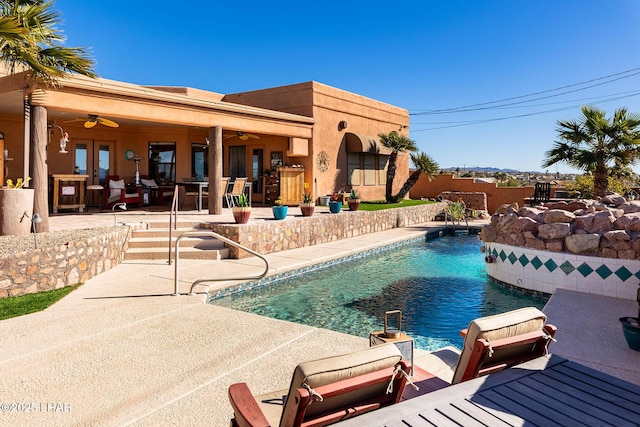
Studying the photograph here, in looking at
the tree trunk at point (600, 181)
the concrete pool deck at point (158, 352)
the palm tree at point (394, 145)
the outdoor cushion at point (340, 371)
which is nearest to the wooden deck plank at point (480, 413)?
the outdoor cushion at point (340, 371)

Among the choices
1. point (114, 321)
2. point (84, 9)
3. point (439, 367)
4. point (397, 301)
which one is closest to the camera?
point (439, 367)

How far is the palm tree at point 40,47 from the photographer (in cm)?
697

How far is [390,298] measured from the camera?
7.10 meters

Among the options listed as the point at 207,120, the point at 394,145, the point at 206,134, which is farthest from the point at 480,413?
the point at 394,145

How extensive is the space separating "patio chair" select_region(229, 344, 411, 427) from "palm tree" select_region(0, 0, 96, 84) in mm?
7105

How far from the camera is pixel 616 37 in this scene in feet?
71.9

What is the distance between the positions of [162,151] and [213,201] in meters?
5.65

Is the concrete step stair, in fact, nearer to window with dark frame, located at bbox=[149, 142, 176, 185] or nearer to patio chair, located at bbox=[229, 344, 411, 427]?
window with dark frame, located at bbox=[149, 142, 176, 185]

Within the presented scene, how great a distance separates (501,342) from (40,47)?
904 cm

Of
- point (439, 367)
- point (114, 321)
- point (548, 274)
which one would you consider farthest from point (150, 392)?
point (548, 274)

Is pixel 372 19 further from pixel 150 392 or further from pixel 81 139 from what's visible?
pixel 150 392

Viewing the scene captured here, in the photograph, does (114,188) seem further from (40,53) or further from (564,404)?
(564,404)

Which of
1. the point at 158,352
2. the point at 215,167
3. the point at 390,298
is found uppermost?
the point at 215,167

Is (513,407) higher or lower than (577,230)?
lower
